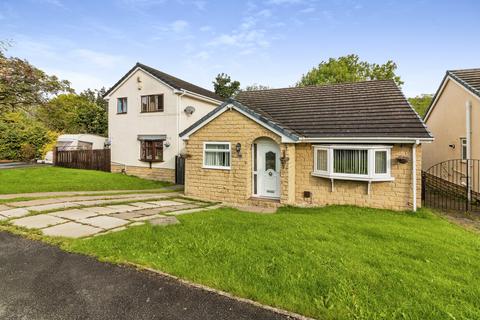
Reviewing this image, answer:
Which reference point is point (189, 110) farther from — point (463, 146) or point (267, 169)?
point (463, 146)

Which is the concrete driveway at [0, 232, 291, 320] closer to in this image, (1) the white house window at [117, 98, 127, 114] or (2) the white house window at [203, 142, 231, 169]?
(2) the white house window at [203, 142, 231, 169]

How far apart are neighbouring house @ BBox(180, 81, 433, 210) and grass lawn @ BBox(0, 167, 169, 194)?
5074 millimetres

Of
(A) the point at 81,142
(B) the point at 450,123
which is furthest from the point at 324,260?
(A) the point at 81,142

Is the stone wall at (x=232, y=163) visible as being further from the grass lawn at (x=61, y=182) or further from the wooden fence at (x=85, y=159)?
the wooden fence at (x=85, y=159)

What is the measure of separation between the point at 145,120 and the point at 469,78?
19570mm

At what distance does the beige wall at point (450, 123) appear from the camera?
12.2m

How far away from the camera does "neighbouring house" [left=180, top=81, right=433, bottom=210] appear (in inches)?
388

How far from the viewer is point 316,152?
10953mm

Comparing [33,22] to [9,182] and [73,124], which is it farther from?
[73,124]

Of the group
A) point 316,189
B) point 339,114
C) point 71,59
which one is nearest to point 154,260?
point 316,189

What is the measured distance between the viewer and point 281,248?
5559 millimetres

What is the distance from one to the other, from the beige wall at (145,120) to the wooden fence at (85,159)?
784 millimetres

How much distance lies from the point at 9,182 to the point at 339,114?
17098 millimetres

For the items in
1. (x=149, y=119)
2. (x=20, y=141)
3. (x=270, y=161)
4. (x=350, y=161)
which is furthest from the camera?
(x=20, y=141)
